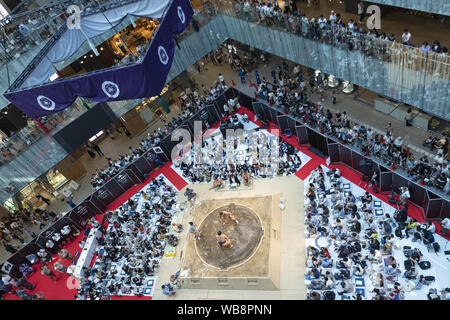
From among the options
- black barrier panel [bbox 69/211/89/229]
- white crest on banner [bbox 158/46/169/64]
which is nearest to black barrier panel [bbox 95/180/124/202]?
black barrier panel [bbox 69/211/89/229]

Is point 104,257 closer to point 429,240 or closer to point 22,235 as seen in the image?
point 22,235

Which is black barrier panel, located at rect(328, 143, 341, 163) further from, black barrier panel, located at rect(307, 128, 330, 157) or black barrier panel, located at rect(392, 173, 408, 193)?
black barrier panel, located at rect(392, 173, 408, 193)

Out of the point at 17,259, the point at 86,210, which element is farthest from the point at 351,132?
the point at 17,259

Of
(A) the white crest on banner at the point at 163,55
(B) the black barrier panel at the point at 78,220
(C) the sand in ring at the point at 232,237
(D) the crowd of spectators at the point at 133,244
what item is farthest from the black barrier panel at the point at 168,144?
(A) the white crest on banner at the point at 163,55

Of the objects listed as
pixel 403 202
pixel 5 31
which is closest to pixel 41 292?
pixel 5 31

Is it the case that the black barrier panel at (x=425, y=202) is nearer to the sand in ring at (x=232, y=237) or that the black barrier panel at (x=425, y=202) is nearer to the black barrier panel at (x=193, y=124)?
the sand in ring at (x=232, y=237)

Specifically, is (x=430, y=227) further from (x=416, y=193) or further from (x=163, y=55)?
(x=163, y=55)
